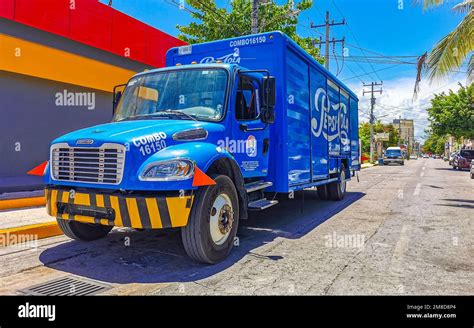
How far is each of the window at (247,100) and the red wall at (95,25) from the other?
688 cm

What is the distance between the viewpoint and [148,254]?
5.04 m

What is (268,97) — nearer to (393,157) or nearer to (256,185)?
(256,185)

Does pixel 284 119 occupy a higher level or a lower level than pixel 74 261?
higher

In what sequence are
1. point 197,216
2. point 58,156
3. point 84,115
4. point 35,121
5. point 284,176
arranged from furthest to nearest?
point 84,115, point 35,121, point 284,176, point 58,156, point 197,216

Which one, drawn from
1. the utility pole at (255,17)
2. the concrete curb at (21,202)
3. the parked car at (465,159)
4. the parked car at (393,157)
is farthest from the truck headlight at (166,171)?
the parked car at (393,157)

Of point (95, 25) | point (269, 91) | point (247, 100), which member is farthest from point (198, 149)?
point (95, 25)

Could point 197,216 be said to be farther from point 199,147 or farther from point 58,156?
point 58,156

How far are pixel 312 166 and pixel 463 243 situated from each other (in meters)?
3.14

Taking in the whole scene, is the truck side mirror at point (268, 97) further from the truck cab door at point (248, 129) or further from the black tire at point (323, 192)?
the black tire at point (323, 192)

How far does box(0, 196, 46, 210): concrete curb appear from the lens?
7.86 meters

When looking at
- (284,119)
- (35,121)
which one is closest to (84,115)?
(35,121)

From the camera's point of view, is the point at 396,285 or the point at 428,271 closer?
the point at 396,285

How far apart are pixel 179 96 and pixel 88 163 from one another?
170cm
